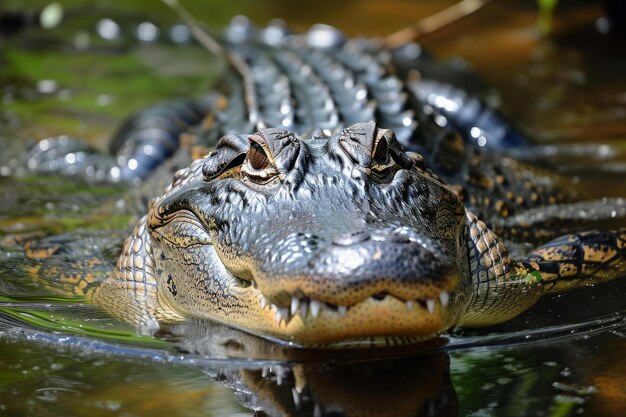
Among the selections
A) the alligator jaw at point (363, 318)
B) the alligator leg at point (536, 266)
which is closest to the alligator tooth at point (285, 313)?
the alligator jaw at point (363, 318)

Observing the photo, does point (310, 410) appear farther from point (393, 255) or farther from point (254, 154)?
point (254, 154)

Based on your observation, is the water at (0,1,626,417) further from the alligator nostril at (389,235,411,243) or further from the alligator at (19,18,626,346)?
the alligator nostril at (389,235,411,243)

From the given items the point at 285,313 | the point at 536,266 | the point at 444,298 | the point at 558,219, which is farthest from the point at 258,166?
the point at 558,219

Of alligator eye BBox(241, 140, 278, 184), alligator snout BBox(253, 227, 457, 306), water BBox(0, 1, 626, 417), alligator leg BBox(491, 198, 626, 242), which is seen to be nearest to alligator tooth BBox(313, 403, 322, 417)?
water BBox(0, 1, 626, 417)

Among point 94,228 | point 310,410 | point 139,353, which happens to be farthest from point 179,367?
point 94,228

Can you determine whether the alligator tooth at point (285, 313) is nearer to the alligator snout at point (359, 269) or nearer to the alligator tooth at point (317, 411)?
the alligator snout at point (359, 269)

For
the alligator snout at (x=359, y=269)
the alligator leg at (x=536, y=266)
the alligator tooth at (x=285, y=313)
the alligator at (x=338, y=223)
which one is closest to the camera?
the alligator snout at (x=359, y=269)
